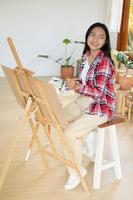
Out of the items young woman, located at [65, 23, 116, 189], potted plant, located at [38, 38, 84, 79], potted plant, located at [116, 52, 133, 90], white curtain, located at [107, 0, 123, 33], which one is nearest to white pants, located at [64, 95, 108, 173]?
young woman, located at [65, 23, 116, 189]

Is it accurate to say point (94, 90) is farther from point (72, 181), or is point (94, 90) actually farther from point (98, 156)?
point (72, 181)

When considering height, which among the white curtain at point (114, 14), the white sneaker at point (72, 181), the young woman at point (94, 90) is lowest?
the white sneaker at point (72, 181)

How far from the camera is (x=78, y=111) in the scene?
2.34 metres

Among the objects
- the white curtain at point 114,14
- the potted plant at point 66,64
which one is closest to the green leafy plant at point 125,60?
the white curtain at point 114,14

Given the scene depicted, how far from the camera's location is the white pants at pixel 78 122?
2.22m

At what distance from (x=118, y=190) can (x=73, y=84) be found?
2.93ft

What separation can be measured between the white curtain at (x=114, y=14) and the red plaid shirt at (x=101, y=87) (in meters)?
3.49

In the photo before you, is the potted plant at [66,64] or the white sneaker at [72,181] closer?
the white sneaker at [72,181]

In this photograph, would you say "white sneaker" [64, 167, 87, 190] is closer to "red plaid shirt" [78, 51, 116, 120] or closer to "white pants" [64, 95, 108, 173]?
"white pants" [64, 95, 108, 173]

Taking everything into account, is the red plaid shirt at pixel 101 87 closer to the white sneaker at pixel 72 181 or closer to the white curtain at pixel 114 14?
the white sneaker at pixel 72 181

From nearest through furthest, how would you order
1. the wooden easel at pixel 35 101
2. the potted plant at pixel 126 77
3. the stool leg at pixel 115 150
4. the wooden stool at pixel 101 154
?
the wooden easel at pixel 35 101, the wooden stool at pixel 101 154, the stool leg at pixel 115 150, the potted plant at pixel 126 77

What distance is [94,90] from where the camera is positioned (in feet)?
7.13

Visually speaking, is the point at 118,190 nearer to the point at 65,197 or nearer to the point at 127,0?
the point at 65,197

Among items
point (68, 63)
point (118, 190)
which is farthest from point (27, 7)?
point (118, 190)
